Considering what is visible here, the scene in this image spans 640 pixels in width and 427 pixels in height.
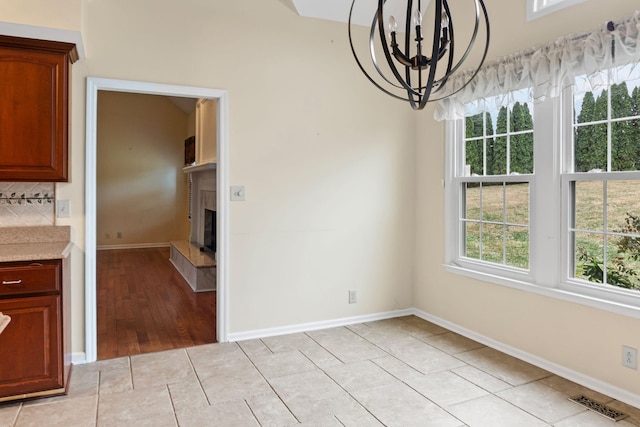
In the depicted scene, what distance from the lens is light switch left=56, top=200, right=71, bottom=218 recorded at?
123 inches

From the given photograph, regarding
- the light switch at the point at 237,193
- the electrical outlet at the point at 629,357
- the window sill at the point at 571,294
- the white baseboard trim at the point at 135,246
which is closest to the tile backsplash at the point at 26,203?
the light switch at the point at 237,193

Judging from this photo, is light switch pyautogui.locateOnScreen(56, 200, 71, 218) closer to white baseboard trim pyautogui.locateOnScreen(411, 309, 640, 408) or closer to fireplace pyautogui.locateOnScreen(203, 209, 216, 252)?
white baseboard trim pyautogui.locateOnScreen(411, 309, 640, 408)

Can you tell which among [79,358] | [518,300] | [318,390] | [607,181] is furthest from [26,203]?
[607,181]

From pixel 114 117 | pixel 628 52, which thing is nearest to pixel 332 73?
pixel 628 52

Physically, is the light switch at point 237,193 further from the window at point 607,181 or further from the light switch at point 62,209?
the window at point 607,181

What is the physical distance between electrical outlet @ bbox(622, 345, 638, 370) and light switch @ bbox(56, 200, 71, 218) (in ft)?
12.3

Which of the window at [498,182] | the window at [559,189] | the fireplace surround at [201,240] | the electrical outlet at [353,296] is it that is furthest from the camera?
the fireplace surround at [201,240]

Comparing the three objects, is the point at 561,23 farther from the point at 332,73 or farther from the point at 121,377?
the point at 121,377

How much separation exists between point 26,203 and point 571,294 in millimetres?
3740

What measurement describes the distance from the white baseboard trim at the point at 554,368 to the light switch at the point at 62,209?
3.22 metres

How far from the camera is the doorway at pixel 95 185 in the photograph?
3211 millimetres

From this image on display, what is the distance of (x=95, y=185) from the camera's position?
3.21 meters

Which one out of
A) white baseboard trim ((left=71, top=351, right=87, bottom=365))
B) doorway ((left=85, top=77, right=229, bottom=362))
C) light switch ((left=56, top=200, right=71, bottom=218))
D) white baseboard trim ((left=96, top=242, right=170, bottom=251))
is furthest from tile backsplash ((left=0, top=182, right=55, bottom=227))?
white baseboard trim ((left=96, top=242, right=170, bottom=251))

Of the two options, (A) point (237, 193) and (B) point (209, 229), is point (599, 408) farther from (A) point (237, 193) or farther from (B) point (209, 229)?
(B) point (209, 229)
